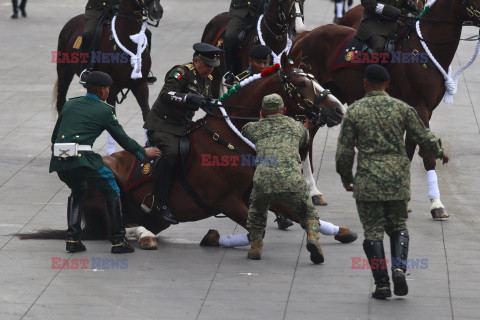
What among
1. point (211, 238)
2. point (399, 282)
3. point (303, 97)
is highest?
point (303, 97)

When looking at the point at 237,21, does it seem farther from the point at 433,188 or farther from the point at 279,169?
the point at 279,169

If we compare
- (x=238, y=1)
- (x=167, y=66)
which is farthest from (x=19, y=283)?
(x=167, y=66)

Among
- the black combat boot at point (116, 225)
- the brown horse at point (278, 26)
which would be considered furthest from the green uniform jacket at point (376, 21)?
the black combat boot at point (116, 225)

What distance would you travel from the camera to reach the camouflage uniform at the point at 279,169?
9.06 meters

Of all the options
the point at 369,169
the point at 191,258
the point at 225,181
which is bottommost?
the point at 191,258

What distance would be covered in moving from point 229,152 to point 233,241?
3.31ft

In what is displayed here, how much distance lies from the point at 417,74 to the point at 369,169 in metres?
4.17

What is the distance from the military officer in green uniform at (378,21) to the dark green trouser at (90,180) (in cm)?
451

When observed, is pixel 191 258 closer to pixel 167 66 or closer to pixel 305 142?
pixel 305 142

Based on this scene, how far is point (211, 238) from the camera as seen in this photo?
10164 mm

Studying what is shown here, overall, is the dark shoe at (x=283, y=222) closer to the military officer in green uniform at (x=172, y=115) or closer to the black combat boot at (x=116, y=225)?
the military officer in green uniform at (x=172, y=115)

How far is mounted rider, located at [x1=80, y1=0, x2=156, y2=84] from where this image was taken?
1412 cm

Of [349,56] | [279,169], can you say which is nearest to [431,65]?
[349,56]

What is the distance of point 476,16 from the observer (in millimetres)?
11531
